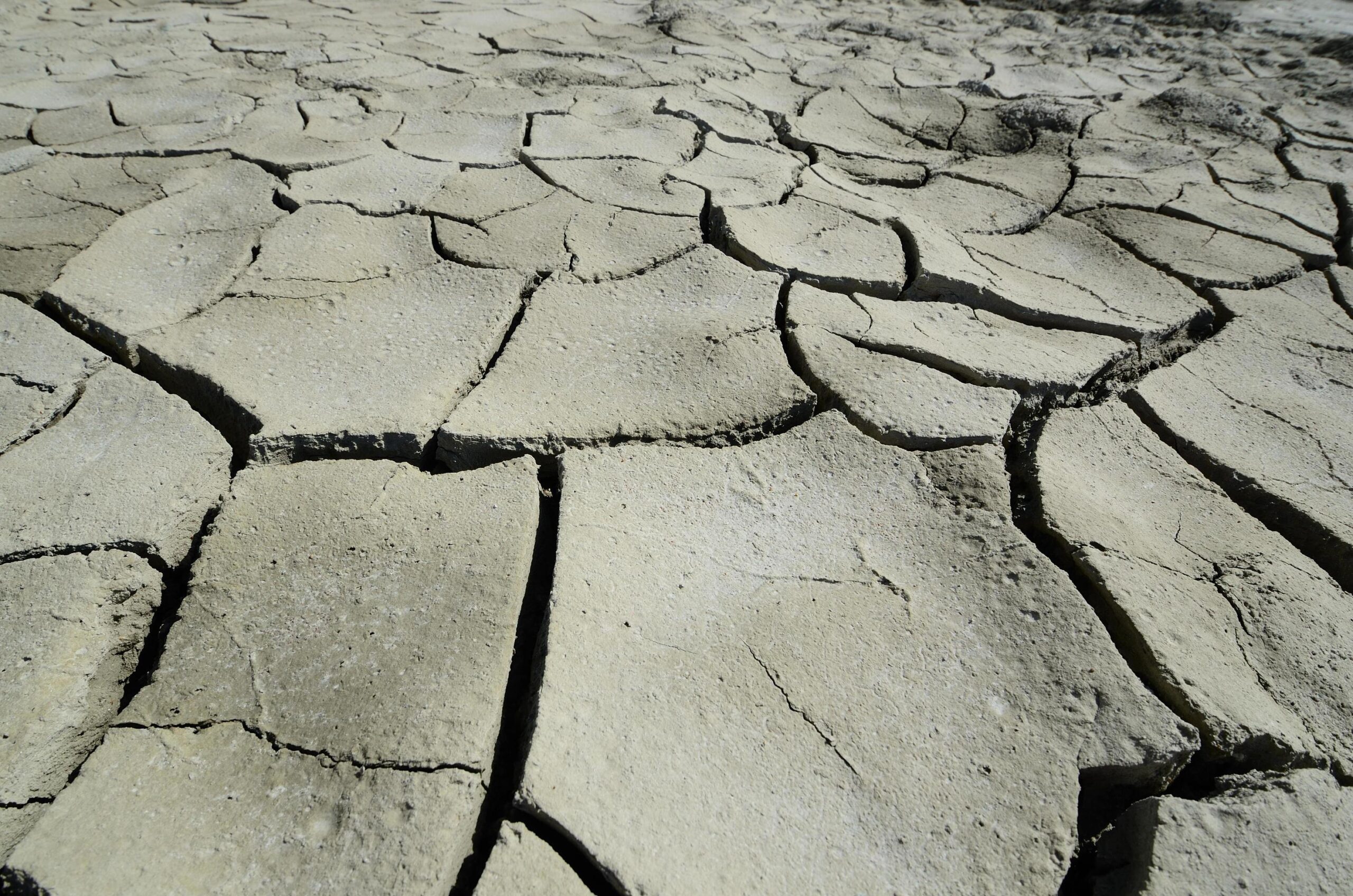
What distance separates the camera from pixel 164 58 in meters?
2.79

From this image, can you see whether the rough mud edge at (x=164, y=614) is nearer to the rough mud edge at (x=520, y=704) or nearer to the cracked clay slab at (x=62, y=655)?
the cracked clay slab at (x=62, y=655)

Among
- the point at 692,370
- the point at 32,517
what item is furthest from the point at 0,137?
the point at 692,370

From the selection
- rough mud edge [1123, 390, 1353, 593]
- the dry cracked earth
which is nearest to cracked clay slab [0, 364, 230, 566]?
the dry cracked earth

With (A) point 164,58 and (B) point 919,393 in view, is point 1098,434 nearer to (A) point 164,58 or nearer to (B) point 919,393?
(B) point 919,393

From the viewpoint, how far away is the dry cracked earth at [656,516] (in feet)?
2.69

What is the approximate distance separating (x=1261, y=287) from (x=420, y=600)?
2.00 metres

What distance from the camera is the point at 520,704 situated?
915 millimetres

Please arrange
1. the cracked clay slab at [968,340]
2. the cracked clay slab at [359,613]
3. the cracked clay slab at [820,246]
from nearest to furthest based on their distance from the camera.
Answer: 1. the cracked clay slab at [359,613]
2. the cracked clay slab at [968,340]
3. the cracked clay slab at [820,246]

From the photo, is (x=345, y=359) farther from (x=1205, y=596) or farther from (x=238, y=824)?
(x=1205, y=596)

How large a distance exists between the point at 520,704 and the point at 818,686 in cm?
37

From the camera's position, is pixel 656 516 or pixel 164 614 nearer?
pixel 164 614

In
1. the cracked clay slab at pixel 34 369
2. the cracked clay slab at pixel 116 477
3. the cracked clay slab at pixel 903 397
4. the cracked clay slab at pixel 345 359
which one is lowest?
the cracked clay slab at pixel 116 477

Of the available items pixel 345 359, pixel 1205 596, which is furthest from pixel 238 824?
pixel 1205 596

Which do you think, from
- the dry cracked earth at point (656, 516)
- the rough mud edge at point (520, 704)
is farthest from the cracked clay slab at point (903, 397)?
the rough mud edge at point (520, 704)
